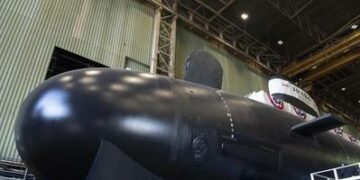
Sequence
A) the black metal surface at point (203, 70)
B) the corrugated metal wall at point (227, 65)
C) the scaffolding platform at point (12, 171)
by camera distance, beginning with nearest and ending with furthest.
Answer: the black metal surface at point (203, 70), the scaffolding platform at point (12, 171), the corrugated metal wall at point (227, 65)

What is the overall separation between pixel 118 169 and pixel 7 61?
691 centimetres

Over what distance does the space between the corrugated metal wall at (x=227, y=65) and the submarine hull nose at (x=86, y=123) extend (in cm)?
963

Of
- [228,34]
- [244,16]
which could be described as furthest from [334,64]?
[228,34]

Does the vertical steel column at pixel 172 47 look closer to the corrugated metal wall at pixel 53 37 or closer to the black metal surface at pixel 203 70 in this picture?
the corrugated metal wall at pixel 53 37

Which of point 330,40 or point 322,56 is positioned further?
point 330,40

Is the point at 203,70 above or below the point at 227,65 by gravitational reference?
below

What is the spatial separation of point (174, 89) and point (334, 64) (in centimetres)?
1548

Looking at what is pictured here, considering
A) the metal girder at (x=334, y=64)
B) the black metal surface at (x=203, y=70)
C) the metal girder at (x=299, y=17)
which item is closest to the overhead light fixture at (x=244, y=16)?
the metal girder at (x=299, y=17)

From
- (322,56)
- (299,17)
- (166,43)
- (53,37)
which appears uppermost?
(299,17)

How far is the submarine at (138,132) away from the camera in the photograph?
104 inches

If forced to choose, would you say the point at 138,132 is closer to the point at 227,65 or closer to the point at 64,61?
the point at 64,61

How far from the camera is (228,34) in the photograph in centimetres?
1634

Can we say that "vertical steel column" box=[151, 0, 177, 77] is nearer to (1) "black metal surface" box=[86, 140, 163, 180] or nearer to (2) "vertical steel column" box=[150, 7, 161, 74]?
(2) "vertical steel column" box=[150, 7, 161, 74]

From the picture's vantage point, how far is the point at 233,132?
3.24m
